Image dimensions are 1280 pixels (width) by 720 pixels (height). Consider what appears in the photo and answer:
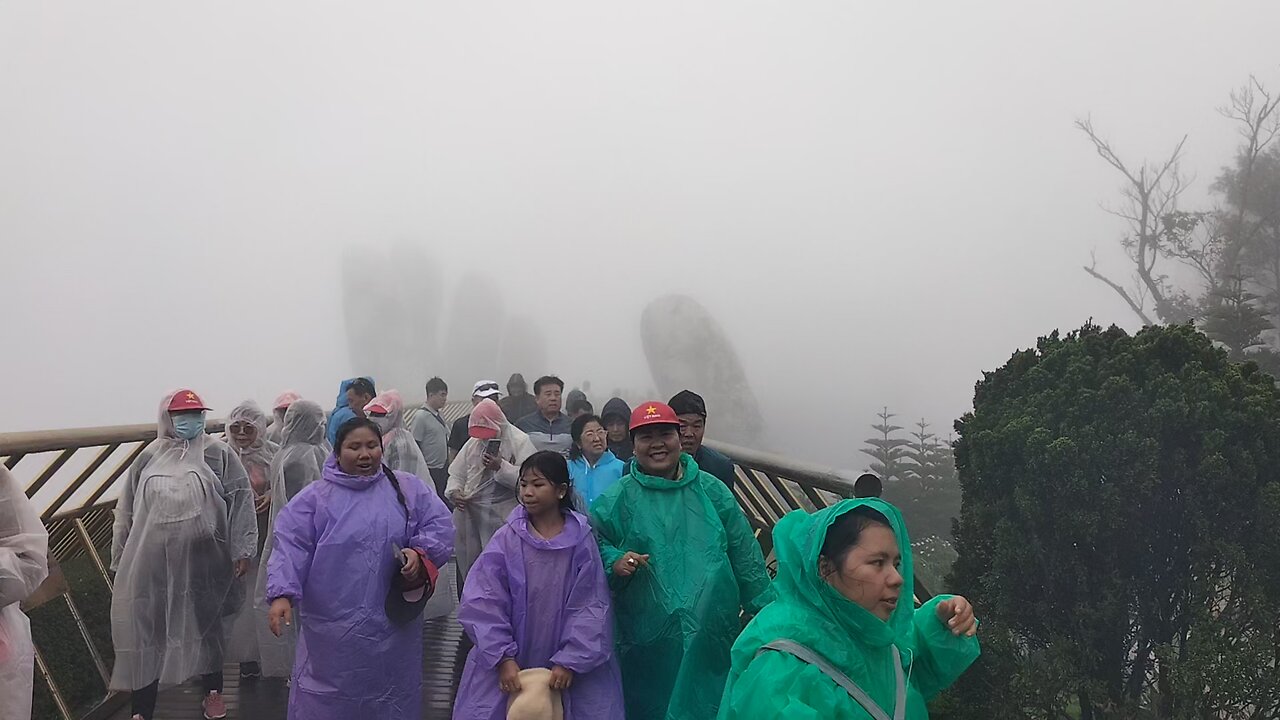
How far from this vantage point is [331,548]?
2.64 m

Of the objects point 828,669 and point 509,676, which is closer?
point 828,669

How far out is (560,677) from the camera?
2191mm

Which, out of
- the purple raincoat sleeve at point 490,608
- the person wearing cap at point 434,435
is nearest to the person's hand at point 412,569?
the purple raincoat sleeve at point 490,608

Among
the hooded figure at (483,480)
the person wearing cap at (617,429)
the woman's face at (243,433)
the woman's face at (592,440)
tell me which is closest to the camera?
the woman's face at (592,440)

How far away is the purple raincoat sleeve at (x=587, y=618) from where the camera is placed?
7.27ft

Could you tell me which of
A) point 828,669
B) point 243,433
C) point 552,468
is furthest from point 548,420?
point 828,669

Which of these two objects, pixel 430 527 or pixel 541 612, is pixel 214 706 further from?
pixel 541 612

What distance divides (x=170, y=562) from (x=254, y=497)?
0.60m

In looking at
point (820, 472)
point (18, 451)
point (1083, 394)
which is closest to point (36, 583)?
point (18, 451)

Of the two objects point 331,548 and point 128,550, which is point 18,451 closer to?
point 128,550

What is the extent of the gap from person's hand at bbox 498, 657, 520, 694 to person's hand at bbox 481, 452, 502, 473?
203cm

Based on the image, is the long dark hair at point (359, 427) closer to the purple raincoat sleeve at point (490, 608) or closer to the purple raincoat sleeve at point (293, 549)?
the purple raincoat sleeve at point (293, 549)

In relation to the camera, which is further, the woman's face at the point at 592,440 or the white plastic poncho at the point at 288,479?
the woman's face at the point at 592,440

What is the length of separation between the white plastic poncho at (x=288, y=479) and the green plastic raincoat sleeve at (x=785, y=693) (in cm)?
285
